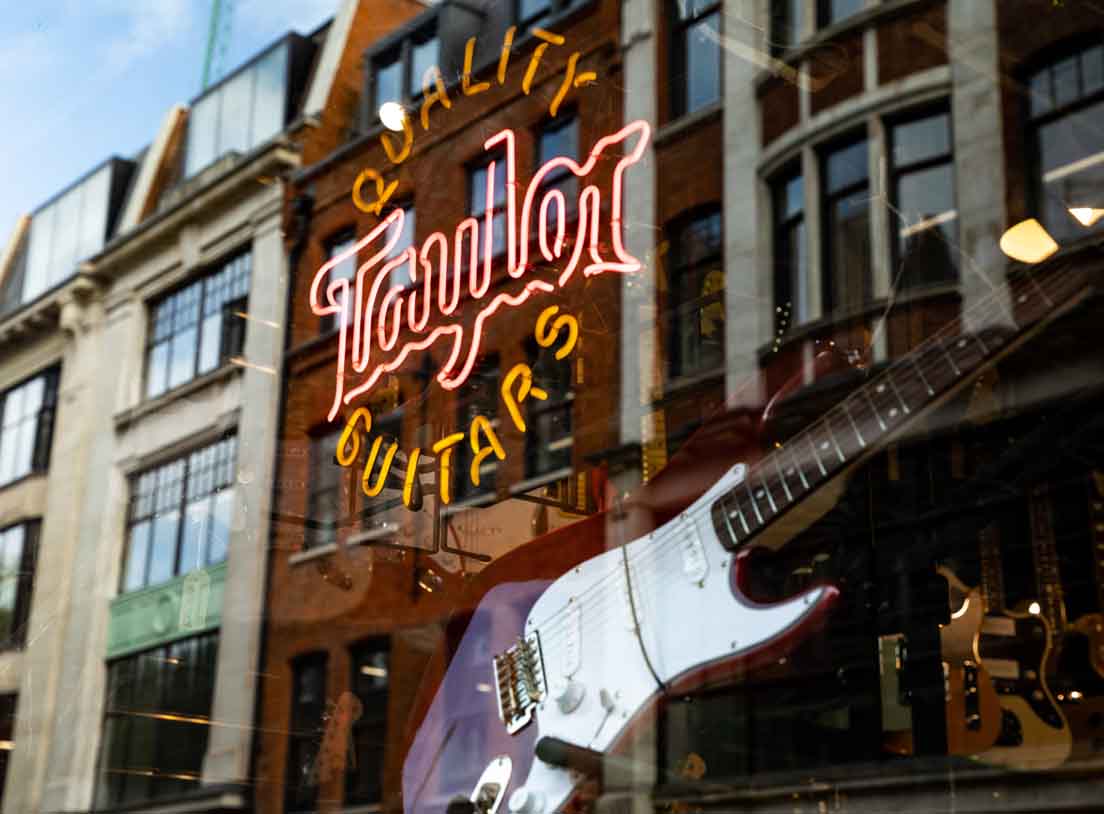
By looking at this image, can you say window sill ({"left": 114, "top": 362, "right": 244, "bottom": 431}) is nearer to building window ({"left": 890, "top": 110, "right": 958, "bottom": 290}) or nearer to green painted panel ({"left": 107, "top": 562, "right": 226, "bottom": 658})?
green painted panel ({"left": 107, "top": 562, "right": 226, "bottom": 658})

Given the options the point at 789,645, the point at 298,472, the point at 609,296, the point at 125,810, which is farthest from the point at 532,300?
the point at 125,810

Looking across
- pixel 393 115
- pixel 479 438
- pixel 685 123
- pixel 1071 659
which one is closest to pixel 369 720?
pixel 479 438

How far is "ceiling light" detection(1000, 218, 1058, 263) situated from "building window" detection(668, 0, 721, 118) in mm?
1216

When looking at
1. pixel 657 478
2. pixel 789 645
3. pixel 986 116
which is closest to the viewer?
pixel 789 645

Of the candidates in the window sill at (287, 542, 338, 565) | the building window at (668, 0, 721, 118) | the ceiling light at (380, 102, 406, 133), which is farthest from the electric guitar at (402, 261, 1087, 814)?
the ceiling light at (380, 102, 406, 133)

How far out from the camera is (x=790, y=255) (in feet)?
15.6

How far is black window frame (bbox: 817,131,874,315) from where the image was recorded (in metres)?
4.55

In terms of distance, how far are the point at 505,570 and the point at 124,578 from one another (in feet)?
7.38

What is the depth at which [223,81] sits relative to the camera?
658 cm

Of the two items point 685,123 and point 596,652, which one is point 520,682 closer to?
point 596,652

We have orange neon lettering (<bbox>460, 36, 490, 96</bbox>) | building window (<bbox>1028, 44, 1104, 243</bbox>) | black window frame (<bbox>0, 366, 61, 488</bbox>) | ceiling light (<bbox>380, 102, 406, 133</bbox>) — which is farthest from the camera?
black window frame (<bbox>0, 366, 61, 488</bbox>)

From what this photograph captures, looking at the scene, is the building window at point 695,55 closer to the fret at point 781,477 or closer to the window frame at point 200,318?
the fret at point 781,477

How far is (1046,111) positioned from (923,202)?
412mm

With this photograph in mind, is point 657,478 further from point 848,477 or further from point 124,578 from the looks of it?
point 124,578
